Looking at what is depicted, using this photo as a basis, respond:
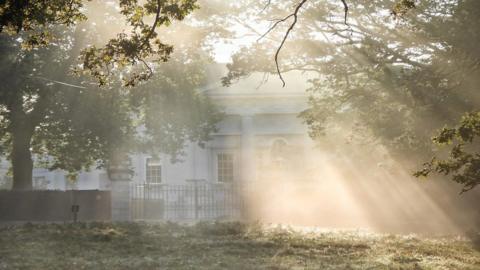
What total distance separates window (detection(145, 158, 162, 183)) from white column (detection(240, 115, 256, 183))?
7.13 m

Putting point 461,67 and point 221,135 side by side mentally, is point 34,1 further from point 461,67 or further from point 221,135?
point 221,135

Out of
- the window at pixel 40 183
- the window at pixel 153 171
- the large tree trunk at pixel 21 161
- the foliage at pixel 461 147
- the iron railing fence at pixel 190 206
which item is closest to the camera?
the foliage at pixel 461 147

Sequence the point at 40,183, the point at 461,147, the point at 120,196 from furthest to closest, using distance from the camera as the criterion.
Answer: the point at 40,183, the point at 120,196, the point at 461,147

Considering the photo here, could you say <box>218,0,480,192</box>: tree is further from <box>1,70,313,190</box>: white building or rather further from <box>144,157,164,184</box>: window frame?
<box>144,157,164,184</box>: window frame

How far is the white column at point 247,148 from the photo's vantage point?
142 feet

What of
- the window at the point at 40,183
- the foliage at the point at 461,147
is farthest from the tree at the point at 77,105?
the window at the point at 40,183

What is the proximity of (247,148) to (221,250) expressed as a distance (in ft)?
99.7

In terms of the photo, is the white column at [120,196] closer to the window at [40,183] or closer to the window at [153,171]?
the window at [153,171]

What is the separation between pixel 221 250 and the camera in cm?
1319

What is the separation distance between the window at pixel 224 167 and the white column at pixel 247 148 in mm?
1045

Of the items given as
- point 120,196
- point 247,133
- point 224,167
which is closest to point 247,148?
point 247,133

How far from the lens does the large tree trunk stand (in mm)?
28094

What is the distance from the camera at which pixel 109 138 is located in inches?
1088

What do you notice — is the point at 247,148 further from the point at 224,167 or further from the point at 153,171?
the point at 153,171
